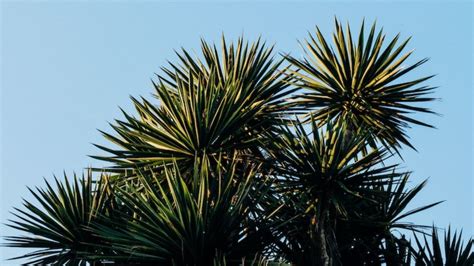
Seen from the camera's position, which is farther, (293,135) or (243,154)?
(243,154)

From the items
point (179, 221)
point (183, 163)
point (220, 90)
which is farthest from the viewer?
point (220, 90)

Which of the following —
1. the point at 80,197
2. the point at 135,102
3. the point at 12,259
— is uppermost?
the point at 135,102

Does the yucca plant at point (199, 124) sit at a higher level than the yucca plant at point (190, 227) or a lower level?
higher

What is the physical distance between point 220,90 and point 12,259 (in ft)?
11.5

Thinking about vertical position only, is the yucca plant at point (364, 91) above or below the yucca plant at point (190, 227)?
above

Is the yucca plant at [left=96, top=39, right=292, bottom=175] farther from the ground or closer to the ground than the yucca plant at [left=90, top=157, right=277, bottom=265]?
farther from the ground

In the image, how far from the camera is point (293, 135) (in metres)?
9.26

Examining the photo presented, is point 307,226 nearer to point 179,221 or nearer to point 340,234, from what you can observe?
point 340,234

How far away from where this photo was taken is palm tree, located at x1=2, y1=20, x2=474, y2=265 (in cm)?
835

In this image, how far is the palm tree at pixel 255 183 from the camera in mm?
8352

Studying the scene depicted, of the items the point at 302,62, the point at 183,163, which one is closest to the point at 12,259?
the point at 183,163

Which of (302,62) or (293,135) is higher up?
(302,62)

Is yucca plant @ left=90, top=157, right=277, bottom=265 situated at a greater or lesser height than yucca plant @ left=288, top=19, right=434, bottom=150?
lesser

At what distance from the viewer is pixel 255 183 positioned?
9289 mm
